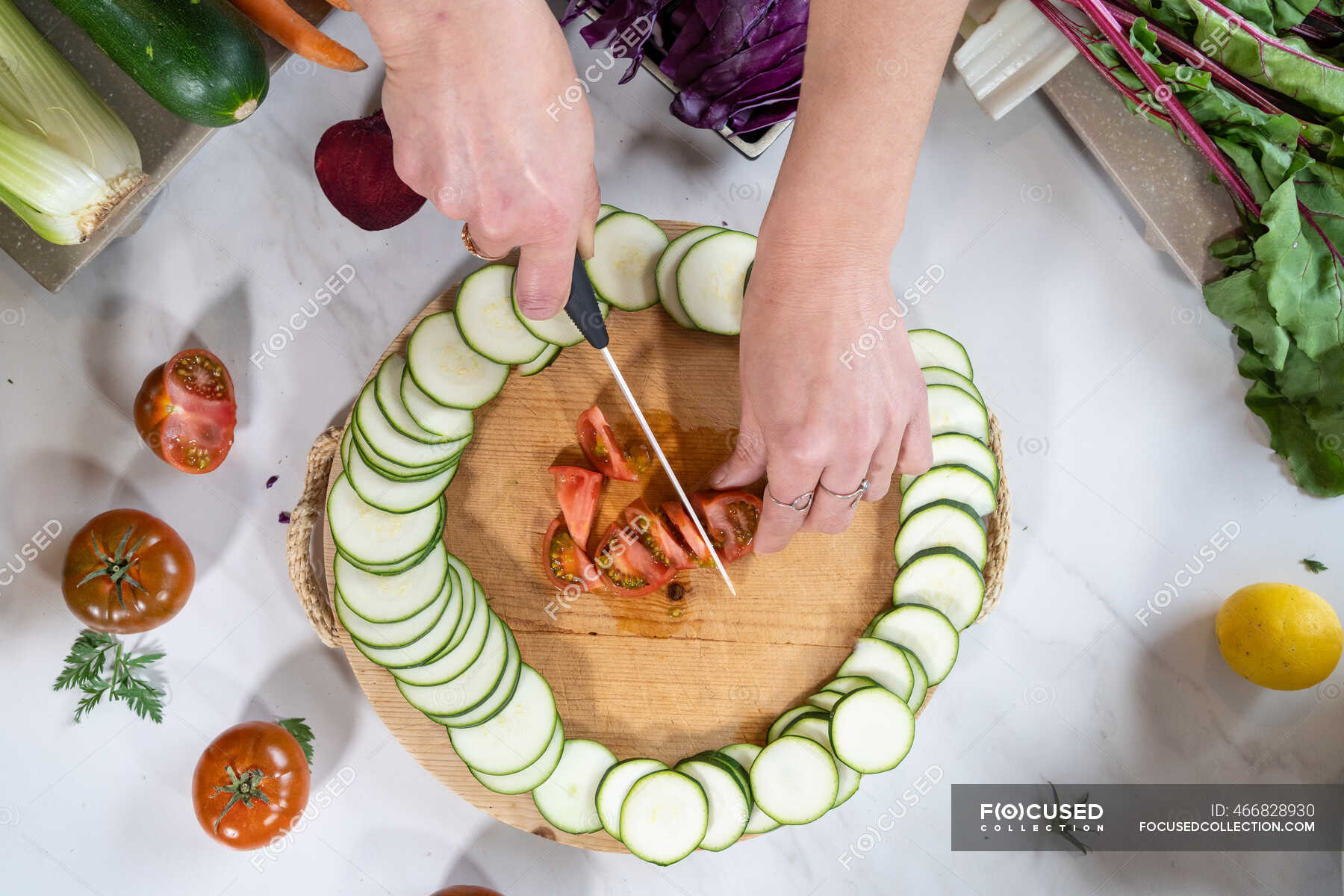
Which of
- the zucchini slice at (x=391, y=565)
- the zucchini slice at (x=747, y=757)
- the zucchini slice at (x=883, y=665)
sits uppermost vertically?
the zucchini slice at (x=391, y=565)

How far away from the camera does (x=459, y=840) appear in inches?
101

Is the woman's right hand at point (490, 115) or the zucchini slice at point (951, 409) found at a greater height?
the woman's right hand at point (490, 115)

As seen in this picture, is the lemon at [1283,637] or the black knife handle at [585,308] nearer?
the black knife handle at [585,308]

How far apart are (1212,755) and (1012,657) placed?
68cm

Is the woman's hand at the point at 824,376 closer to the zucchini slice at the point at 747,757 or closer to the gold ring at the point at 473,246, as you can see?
the gold ring at the point at 473,246

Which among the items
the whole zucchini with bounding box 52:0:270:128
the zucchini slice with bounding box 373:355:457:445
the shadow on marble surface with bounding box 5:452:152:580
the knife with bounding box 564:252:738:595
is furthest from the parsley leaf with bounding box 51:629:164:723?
the knife with bounding box 564:252:738:595

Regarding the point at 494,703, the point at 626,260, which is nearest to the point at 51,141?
the point at 626,260

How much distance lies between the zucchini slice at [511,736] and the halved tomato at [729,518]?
59cm

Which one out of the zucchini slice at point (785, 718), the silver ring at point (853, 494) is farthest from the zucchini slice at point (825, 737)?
the silver ring at point (853, 494)

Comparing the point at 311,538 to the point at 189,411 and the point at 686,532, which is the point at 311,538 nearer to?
the point at 189,411

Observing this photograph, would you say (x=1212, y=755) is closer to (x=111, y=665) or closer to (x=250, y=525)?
(x=250, y=525)

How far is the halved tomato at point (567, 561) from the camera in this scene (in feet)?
7.34

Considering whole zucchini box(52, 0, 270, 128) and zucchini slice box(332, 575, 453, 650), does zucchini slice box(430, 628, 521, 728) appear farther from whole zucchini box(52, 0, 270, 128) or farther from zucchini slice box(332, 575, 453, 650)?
whole zucchini box(52, 0, 270, 128)

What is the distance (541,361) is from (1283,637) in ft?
7.03
